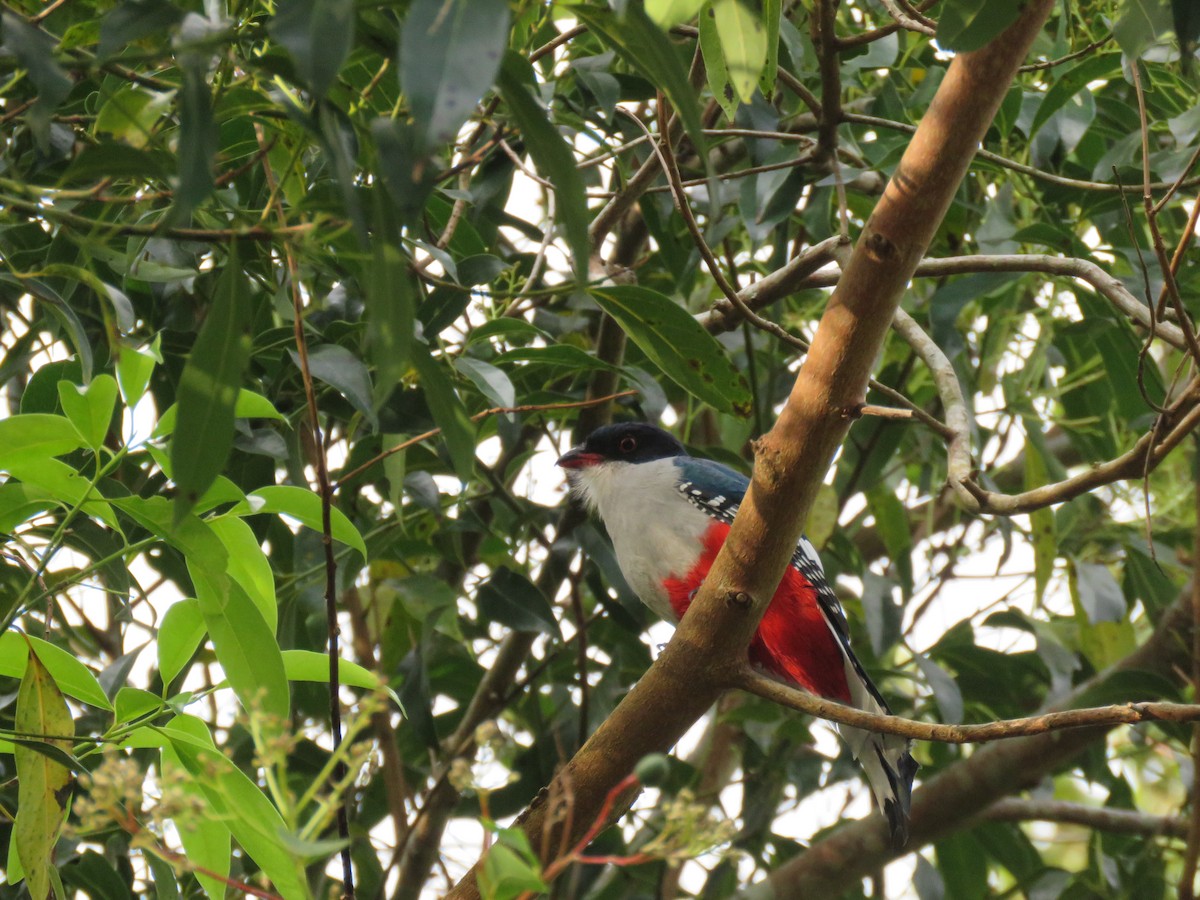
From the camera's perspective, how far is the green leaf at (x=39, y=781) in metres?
2.14

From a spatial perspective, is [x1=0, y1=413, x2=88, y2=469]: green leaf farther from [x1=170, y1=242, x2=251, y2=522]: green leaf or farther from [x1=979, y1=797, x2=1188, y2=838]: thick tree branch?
[x1=979, y1=797, x2=1188, y2=838]: thick tree branch

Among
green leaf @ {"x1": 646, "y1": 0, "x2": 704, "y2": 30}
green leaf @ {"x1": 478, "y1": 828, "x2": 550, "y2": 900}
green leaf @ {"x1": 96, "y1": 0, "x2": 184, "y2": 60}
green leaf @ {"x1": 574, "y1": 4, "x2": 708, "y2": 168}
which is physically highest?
green leaf @ {"x1": 646, "y1": 0, "x2": 704, "y2": 30}

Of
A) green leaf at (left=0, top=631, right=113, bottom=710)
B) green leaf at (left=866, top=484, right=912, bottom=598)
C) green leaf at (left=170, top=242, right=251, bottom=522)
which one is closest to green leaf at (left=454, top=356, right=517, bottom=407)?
green leaf at (left=0, top=631, right=113, bottom=710)

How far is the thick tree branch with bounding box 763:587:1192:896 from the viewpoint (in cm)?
473

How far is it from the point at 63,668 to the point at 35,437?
1.54 ft

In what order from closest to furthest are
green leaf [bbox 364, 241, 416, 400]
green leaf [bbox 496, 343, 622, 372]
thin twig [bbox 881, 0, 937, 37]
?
green leaf [bbox 364, 241, 416, 400]
thin twig [bbox 881, 0, 937, 37]
green leaf [bbox 496, 343, 622, 372]

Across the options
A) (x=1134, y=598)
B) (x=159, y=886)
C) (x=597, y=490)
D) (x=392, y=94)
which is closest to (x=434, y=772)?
(x=597, y=490)

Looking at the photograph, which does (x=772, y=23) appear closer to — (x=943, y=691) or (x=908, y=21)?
(x=908, y=21)

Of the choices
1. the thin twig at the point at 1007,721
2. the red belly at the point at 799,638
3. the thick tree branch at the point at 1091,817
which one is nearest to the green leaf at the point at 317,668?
the thin twig at the point at 1007,721

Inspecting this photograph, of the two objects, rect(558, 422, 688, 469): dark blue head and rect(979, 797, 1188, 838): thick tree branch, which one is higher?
rect(558, 422, 688, 469): dark blue head

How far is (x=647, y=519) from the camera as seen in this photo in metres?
4.22

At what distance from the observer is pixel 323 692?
A: 4207 mm

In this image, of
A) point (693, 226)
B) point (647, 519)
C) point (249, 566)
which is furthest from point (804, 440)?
point (647, 519)

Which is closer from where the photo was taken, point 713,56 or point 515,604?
point 713,56
